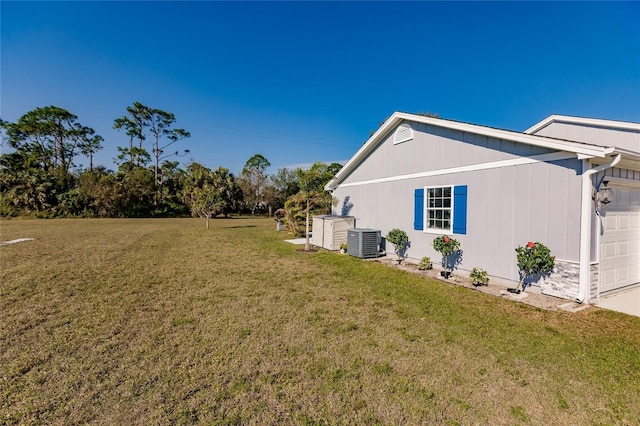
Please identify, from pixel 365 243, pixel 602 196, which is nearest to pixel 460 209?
pixel 602 196

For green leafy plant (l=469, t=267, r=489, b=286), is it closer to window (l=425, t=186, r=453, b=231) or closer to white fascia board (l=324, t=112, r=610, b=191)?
window (l=425, t=186, r=453, b=231)

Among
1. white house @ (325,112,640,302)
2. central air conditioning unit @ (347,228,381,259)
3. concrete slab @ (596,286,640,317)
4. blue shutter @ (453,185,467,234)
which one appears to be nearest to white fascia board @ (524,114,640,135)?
white house @ (325,112,640,302)

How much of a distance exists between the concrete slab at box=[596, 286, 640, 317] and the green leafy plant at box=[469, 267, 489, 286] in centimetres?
175

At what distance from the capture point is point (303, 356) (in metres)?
3.12

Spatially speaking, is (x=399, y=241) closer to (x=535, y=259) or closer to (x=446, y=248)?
(x=446, y=248)

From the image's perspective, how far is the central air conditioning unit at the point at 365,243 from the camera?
8.98 metres

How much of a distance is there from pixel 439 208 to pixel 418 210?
625 mm

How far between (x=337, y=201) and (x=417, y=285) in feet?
21.6

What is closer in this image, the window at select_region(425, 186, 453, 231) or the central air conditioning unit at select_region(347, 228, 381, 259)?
the window at select_region(425, 186, 453, 231)

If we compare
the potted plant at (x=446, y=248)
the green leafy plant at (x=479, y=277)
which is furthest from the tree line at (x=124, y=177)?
the green leafy plant at (x=479, y=277)

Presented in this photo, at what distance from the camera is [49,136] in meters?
35.1

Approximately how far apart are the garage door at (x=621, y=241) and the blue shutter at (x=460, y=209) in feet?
7.82

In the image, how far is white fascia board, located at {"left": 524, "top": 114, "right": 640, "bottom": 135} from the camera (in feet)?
26.3

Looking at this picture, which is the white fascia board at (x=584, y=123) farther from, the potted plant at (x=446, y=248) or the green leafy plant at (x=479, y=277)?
the green leafy plant at (x=479, y=277)
